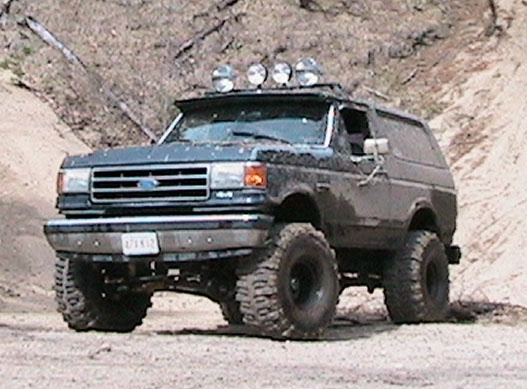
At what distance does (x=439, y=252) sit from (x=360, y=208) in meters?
1.79

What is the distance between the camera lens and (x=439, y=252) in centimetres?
1345

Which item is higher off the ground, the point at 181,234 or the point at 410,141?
the point at 410,141

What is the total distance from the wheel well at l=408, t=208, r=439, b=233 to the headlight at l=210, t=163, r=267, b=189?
325 cm

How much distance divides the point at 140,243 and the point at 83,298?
108 centimetres

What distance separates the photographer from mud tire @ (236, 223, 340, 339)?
10422mm

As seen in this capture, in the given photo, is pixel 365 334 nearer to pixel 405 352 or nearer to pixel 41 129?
pixel 405 352

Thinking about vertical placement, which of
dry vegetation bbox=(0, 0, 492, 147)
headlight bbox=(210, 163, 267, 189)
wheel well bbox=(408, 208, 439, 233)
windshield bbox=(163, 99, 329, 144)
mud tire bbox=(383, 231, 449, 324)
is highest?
dry vegetation bbox=(0, 0, 492, 147)

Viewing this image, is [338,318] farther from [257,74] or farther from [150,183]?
[150,183]

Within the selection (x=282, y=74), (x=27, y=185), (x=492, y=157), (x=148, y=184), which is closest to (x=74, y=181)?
(x=148, y=184)

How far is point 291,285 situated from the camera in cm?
1080

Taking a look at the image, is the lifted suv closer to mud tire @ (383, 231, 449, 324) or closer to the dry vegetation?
mud tire @ (383, 231, 449, 324)

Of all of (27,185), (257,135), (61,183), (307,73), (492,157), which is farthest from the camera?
(492,157)

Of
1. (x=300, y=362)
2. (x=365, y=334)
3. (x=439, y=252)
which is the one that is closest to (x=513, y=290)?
(x=439, y=252)

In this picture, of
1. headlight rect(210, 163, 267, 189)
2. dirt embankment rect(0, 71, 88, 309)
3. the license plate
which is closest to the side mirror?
headlight rect(210, 163, 267, 189)
